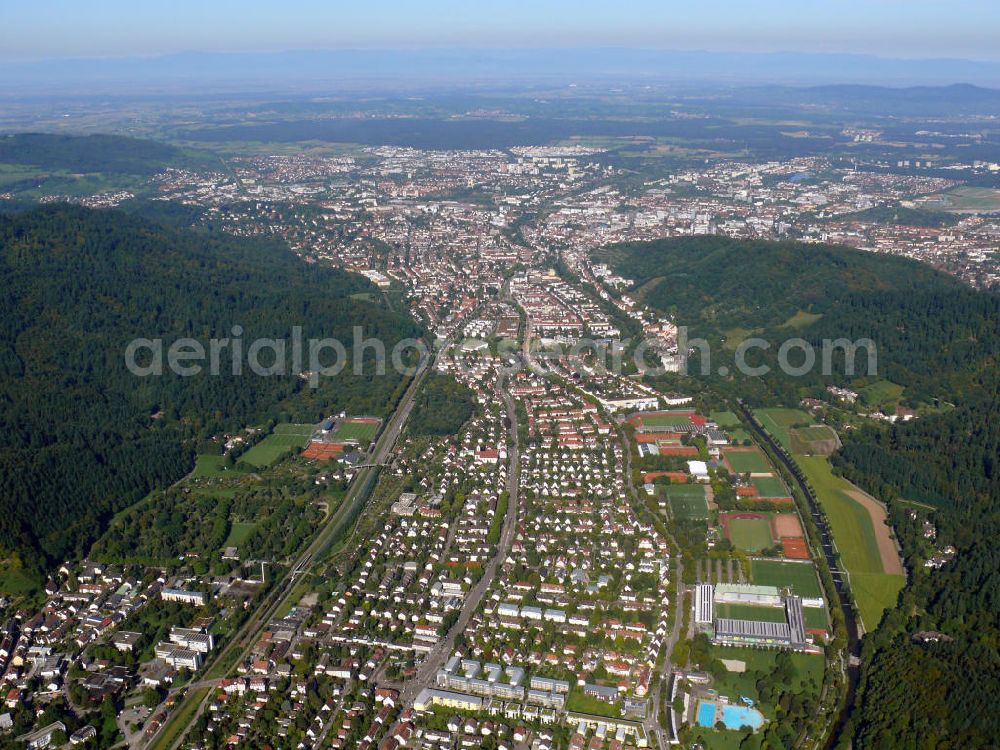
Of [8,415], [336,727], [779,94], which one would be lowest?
[336,727]

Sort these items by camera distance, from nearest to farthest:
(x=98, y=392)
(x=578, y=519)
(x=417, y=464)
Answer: (x=578, y=519)
(x=417, y=464)
(x=98, y=392)

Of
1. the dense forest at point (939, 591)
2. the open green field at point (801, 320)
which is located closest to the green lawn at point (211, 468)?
the dense forest at point (939, 591)

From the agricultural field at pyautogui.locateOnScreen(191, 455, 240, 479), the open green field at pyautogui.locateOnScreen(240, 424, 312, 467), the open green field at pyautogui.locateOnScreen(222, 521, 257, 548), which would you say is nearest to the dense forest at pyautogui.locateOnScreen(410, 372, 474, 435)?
the open green field at pyautogui.locateOnScreen(240, 424, 312, 467)

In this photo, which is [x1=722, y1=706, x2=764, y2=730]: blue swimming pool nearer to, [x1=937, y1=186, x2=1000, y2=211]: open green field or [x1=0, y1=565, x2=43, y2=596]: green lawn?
[x1=0, y1=565, x2=43, y2=596]: green lawn

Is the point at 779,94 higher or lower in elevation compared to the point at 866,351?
higher

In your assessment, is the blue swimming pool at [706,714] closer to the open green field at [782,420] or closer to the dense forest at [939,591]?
the dense forest at [939,591]

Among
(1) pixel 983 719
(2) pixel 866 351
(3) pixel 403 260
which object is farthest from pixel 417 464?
(3) pixel 403 260

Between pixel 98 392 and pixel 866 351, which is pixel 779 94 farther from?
pixel 98 392

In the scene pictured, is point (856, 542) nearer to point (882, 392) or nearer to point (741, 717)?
point (741, 717)
